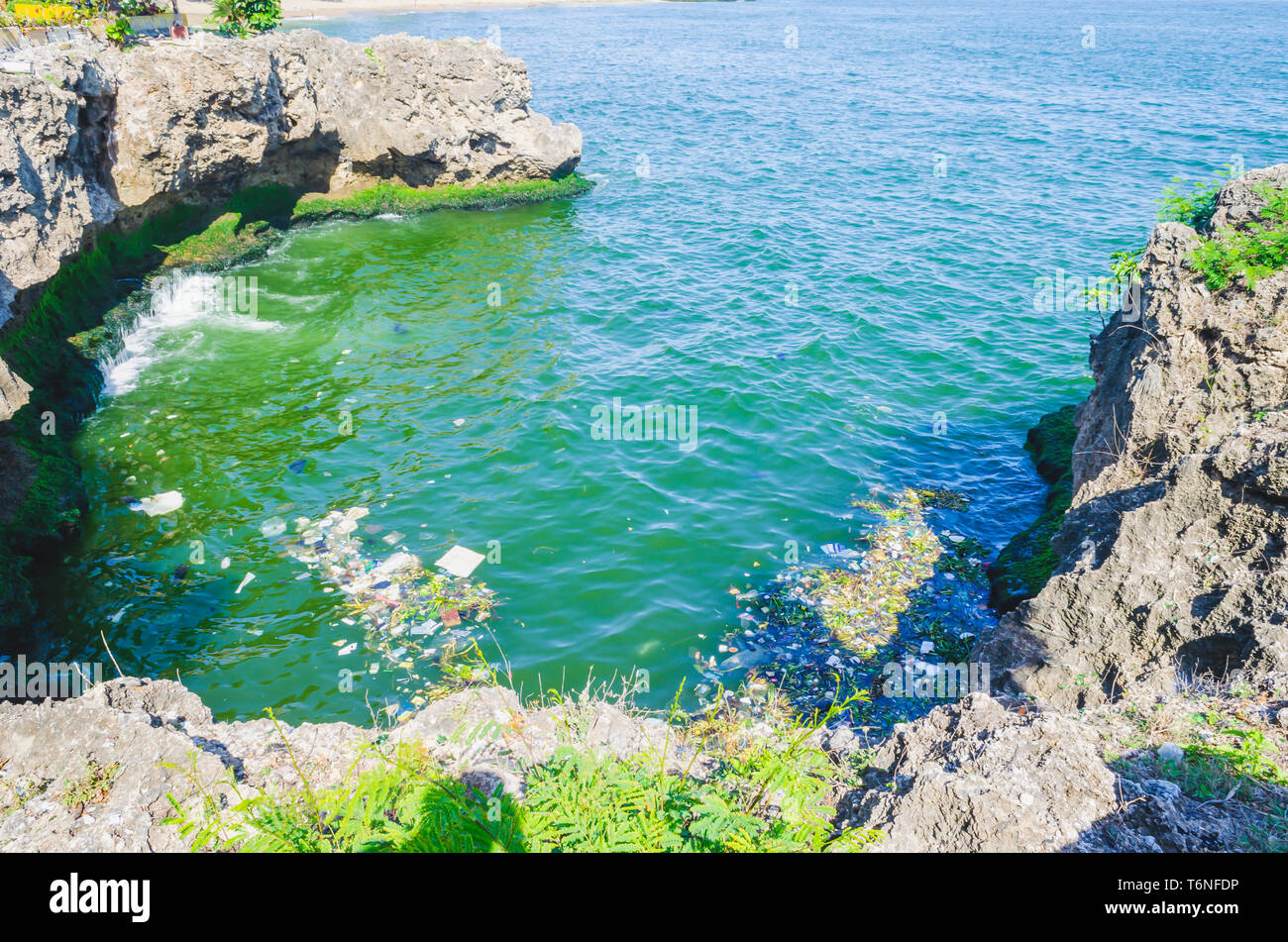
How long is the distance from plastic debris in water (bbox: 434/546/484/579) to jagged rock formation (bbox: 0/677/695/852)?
5322 millimetres

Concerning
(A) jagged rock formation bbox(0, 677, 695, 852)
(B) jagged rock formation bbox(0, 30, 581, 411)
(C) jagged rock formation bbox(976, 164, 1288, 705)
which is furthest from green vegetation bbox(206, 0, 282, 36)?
(C) jagged rock formation bbox(976, 164, 1288, 705)

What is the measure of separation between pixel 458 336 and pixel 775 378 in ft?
30.2

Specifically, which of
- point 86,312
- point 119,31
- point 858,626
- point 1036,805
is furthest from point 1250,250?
point 119,31

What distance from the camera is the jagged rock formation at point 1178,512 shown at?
28.0 feet

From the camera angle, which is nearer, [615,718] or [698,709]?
[615,718]

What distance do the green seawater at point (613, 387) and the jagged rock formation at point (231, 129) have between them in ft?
8.12

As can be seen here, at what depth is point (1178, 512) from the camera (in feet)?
30.9

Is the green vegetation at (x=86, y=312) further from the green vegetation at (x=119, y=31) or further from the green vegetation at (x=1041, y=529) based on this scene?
the green vegetation at (x=1041, y=529)

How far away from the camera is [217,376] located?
64.8 feet

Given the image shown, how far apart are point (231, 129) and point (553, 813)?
24445 millimetres

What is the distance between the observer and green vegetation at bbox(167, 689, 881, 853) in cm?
570

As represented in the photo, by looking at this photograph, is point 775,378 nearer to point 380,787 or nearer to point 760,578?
point 760,578

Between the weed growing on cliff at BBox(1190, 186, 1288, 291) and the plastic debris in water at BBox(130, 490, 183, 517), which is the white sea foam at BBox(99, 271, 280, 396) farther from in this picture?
the weed growing on cliff at BBox(1190, 186, 1288, 291)
